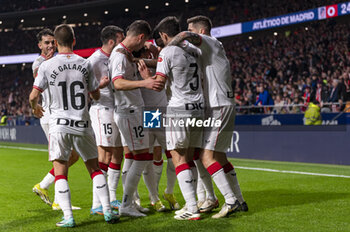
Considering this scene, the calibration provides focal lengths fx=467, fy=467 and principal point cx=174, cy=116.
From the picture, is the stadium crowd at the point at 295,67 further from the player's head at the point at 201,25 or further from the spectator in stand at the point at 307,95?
the player's head at the point at 201,25

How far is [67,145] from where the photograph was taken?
536 cm

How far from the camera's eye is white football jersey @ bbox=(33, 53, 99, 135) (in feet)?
17.3

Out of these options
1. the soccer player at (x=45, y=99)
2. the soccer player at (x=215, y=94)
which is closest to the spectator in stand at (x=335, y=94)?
the soccer player at (x=215, y=94)

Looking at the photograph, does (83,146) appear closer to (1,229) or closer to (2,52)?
(1,229)

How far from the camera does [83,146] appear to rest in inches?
211

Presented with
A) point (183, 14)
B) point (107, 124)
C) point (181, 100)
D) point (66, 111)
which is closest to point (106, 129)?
point (107, 124)

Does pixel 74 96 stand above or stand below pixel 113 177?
above

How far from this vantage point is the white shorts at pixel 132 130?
5859 millimetres

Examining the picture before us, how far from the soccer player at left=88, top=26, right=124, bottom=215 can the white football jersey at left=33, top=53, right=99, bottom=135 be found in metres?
0.91

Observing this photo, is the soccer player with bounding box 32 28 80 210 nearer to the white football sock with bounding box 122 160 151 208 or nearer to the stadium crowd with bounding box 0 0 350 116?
the white football sock with bounding box 122 160 151 208

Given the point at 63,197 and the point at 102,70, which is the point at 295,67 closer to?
the point at 102,70

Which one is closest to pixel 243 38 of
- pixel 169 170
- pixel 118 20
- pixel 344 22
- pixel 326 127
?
pixel 344 22

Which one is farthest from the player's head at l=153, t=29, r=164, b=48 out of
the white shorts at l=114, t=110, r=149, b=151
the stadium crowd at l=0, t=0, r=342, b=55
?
the stadium crowd at l=0, t=0, r=342, b=55

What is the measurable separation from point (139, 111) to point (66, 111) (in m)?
1.01
